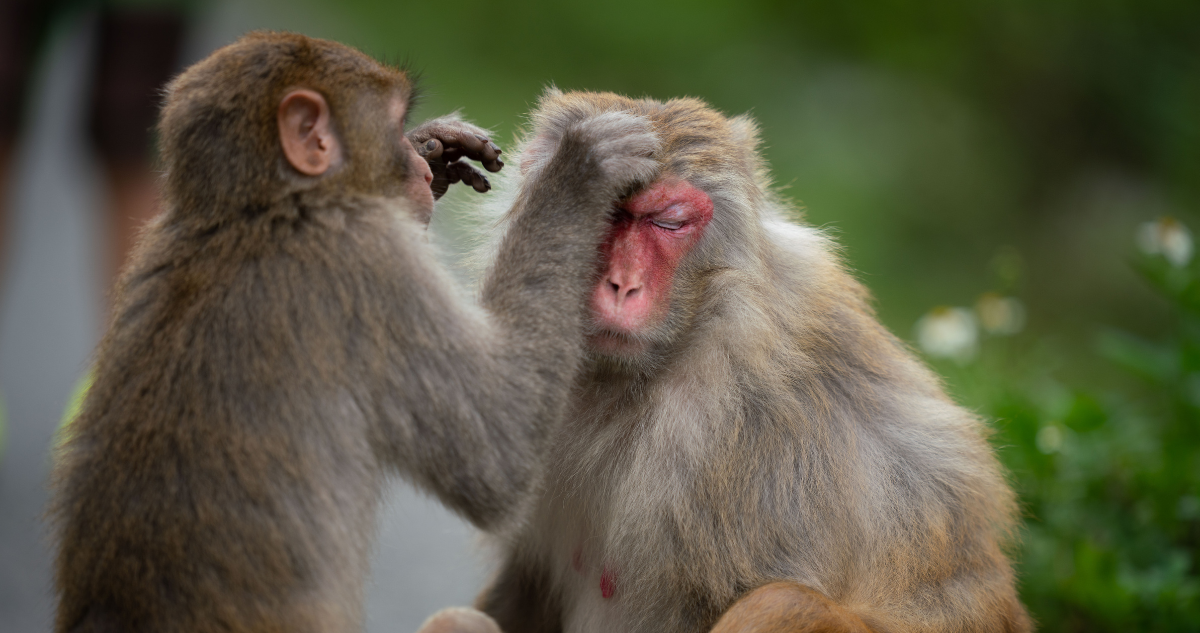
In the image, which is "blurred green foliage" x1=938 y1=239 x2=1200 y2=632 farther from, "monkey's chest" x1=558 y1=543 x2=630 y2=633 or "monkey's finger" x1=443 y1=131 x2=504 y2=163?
"monkey's finger" x1=443 y1=131 x2=504 y2=163

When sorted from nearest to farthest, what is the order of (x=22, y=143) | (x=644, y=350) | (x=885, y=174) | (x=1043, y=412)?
(x=644, y=350) < (x=1043, y=412) < (x=22, y=143) < (x=885, y=174)

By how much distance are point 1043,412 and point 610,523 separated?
2897 mm

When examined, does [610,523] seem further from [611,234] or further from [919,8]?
[919,8]

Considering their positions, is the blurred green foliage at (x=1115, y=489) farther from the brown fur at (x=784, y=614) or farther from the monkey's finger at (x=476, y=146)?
the monkey's finger at (x=476, y=146)

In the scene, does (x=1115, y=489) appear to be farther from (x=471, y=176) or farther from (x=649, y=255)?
(x=471, y=176)

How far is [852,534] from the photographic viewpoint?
9.79ft

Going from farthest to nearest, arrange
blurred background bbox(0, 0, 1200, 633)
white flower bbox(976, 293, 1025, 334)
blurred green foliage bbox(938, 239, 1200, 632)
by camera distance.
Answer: blurred background bbox(0, 0, 1200, 633) < white flower bbox(976, 293, 1025, 334) < blurred green foliage bbox(938, 239, 1200, 632)

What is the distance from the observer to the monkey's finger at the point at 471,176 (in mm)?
3268

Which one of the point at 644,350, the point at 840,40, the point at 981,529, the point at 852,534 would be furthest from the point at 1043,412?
the point at 840,40

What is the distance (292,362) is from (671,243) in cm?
103

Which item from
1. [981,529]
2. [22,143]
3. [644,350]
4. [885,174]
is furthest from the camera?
[885,174]

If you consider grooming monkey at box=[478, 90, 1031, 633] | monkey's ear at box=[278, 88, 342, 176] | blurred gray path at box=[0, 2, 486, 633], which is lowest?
blurred gray path at box=[0, 2, 486, 633]

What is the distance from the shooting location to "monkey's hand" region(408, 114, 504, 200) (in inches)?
126

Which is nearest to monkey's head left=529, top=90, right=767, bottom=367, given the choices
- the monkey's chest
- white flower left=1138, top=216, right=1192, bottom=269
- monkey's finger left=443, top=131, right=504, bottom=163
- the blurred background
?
monkey's finger left=443, top=131, right=504, bottom=163
